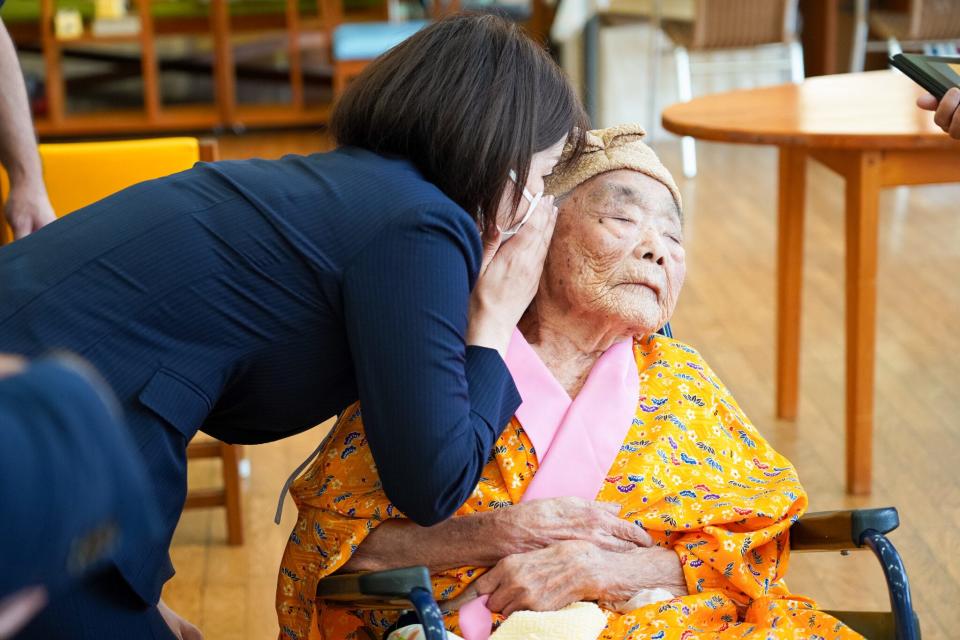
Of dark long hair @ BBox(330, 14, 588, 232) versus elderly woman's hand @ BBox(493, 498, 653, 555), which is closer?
dark long hair @ BBox(330, 14, 588, 232)

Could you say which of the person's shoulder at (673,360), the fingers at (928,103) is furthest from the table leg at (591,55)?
the person's shoulder at (673,360)

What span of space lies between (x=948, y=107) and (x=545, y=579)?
998 millimetres

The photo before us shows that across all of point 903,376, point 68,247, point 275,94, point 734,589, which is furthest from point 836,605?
point 275,94

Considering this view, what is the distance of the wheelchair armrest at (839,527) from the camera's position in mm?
1523

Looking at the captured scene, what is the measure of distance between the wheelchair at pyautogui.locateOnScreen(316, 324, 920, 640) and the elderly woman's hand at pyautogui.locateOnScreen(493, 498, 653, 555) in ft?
0.58

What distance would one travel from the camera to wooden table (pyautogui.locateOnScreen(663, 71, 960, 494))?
100 inches

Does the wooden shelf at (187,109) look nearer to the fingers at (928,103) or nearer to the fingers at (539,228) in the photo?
the fingers at (928,103)

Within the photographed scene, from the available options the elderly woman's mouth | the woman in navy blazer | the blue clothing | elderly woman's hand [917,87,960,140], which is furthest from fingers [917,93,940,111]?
the blue clothing

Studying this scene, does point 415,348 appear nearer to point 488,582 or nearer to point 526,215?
point 526,215

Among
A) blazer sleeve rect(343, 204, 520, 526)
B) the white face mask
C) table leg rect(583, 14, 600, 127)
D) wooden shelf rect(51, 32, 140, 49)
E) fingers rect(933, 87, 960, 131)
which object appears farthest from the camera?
wooden shelf rect(51, 32, 140, 49)

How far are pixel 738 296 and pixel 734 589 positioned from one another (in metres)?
2.80

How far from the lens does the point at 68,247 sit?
4.27ft

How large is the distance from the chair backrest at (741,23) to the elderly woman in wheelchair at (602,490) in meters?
4.22

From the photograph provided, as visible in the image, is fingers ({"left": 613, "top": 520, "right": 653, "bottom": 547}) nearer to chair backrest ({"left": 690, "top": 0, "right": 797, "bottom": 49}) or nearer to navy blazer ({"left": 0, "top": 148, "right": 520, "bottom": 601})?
navy blazer ({"left": 0, "top": 148, "right": 520, "bottom": 601})
